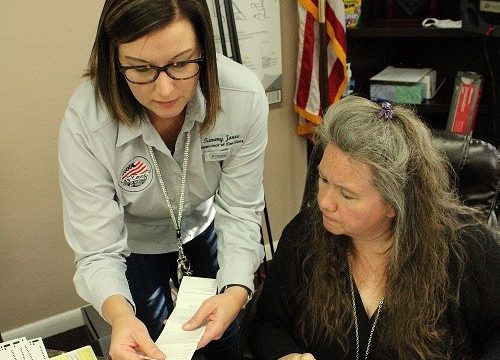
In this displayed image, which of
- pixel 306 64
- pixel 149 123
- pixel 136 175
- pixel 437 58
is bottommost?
pixel 437 58

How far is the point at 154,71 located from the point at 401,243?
672 millimetres

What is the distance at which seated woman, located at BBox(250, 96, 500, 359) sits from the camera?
4.14 ft

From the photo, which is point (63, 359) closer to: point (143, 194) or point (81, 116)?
point (143, 194)

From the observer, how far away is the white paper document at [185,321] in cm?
122

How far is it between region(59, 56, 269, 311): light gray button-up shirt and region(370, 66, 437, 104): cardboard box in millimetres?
1647

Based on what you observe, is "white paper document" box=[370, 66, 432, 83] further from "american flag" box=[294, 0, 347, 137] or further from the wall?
the wall

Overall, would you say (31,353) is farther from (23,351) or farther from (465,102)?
(465,102)

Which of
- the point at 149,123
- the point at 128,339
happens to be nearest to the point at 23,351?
the point at 128,339

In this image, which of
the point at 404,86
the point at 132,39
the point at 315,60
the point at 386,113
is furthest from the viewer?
the point at 404,86

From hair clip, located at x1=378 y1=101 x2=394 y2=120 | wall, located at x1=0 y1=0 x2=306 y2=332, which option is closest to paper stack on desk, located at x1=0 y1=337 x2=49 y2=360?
hair clip, located at x1=378 y1=101 x2=394 y2=120

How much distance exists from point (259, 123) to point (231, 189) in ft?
0.61

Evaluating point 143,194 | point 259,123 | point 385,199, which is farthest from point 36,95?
point 385,199

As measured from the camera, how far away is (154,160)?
143cm

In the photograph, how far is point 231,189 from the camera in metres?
1.50
